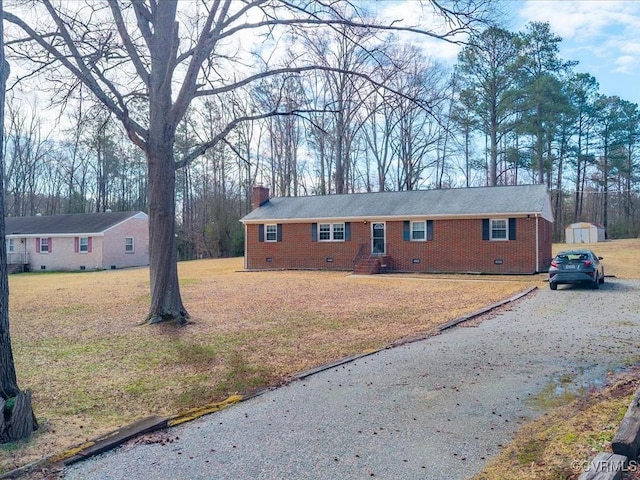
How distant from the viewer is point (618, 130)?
4350cm

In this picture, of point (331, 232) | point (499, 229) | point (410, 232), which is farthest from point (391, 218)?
point (499, 229)

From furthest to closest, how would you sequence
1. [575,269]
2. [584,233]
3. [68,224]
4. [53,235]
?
1. [584,233]
2. [68,224]
3. [53,235]
4. [575,269]

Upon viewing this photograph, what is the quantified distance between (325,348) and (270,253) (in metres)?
19.7

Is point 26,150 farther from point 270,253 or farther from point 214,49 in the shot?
point 214,49

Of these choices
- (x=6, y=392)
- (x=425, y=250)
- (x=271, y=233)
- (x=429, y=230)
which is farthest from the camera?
(x=271, y=233)

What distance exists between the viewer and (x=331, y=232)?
25969 millimetres

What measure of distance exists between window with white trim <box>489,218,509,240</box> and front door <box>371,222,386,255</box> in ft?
16.7

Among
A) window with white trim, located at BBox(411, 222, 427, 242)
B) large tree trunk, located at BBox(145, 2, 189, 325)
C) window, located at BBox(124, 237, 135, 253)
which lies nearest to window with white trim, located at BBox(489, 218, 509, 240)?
window with white trim, located at BBox(411, 222, 427, 242)

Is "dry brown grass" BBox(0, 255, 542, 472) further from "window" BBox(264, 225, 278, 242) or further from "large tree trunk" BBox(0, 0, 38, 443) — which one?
"window" BBox(264, 225, 278, 242)

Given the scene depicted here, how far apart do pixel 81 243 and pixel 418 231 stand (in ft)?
69.8

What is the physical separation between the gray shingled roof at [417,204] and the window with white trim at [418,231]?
1.73ft

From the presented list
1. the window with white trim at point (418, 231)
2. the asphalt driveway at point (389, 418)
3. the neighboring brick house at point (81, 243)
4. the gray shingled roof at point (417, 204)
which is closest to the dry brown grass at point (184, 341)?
the asphalt driveway at point (389, 418)

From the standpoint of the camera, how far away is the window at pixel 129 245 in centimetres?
3367

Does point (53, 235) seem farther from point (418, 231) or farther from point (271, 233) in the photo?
point (418, 231)
